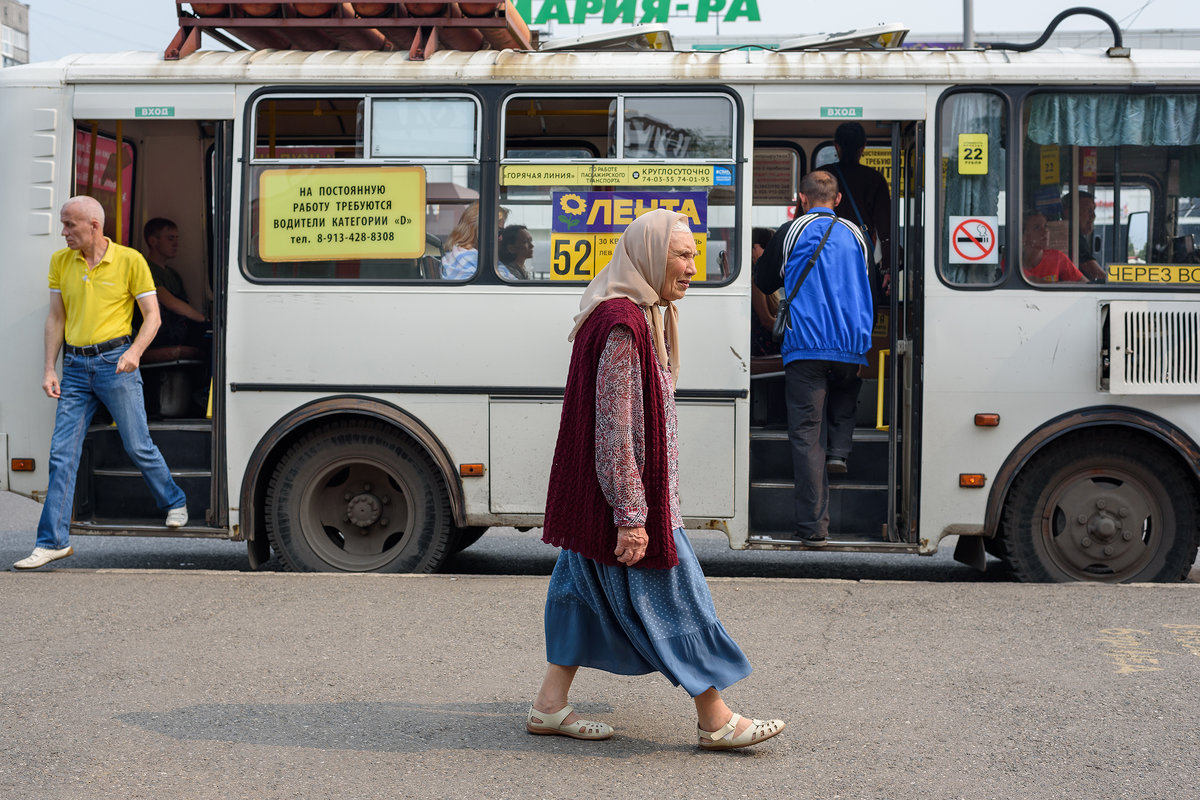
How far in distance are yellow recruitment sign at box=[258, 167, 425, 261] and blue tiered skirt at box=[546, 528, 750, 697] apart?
304 centimetres

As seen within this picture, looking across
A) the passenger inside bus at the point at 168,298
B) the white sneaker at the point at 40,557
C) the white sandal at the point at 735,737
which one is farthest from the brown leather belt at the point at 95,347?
the white sandal at the point at 735,737

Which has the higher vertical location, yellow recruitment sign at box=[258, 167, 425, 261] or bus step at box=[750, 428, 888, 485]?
yellow recruitment sign at box=[258, 167, 425, 261]

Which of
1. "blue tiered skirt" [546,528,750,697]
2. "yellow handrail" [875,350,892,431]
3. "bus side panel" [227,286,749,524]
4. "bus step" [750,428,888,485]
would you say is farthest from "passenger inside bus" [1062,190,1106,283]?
"blue tiered skirt" [546,528,750,697]

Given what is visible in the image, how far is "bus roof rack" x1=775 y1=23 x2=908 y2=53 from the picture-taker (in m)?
6.87

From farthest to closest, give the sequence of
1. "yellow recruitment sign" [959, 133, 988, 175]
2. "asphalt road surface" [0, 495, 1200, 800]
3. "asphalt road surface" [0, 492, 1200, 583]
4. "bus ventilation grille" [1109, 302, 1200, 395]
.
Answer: "asphalt road surface" [0, 492, 1200, 583] < "yellow recruitment sign" [959, 133, 988, 175] < "bus ventilation grille" [1109, 302, 1200, 395] < "asphalt road surface" [0, 495, 1200, 800]

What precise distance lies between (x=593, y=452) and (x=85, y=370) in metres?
3.92

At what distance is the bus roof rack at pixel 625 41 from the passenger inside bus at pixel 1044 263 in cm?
222

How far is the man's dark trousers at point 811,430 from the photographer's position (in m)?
6.58

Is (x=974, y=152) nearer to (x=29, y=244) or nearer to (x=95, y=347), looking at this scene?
(x=95, y=347)

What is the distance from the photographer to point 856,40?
6910mm

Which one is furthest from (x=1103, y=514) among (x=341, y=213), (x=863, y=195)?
(x=341, y=213)

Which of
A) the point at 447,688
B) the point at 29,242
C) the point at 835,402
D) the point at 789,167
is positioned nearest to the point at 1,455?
the point at 29,242

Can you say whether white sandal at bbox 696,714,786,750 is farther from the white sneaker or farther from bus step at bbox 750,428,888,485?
the white sneaker

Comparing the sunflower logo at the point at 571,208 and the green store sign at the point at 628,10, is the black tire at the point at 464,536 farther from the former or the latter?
the green store sign at the point at 628,10
